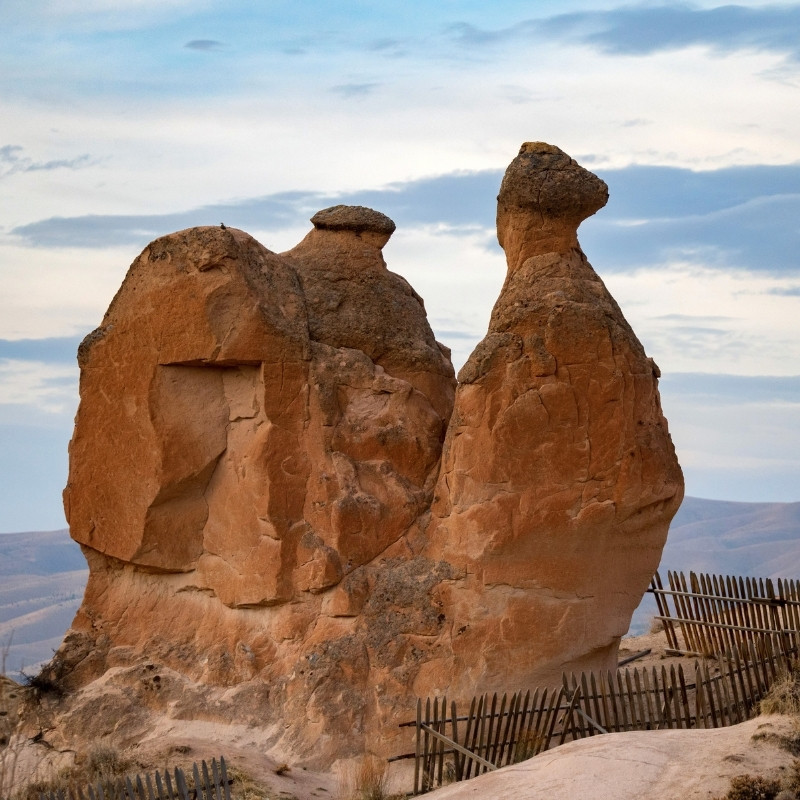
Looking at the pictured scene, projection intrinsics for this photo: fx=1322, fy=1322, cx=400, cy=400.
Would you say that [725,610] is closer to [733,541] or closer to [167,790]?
[167,790]

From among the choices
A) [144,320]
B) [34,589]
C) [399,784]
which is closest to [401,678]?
[399,784]

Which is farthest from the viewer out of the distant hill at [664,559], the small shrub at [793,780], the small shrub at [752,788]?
the distant hill at [664,559]

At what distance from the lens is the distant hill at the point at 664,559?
80.6 m

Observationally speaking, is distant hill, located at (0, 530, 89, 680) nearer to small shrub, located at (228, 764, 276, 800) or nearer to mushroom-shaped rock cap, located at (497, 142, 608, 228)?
small shrub, located at (228, 764, 276, 800)

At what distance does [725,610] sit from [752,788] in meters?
7.87

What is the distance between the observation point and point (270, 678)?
12578 millimetres

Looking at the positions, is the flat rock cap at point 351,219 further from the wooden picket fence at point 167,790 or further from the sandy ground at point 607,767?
the wooden picket fence at point 167,790

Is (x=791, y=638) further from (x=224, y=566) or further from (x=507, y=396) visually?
(x=224, y=566)

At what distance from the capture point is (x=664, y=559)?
106m

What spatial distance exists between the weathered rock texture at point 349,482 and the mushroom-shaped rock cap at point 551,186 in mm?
24

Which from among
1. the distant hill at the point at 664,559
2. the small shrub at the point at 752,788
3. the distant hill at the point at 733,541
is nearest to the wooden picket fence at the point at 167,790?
the small shrub at the point at 752,788

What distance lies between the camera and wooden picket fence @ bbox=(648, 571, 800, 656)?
15.7 metres

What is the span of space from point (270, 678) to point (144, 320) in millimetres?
3763

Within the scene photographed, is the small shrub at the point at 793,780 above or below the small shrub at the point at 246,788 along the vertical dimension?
above
